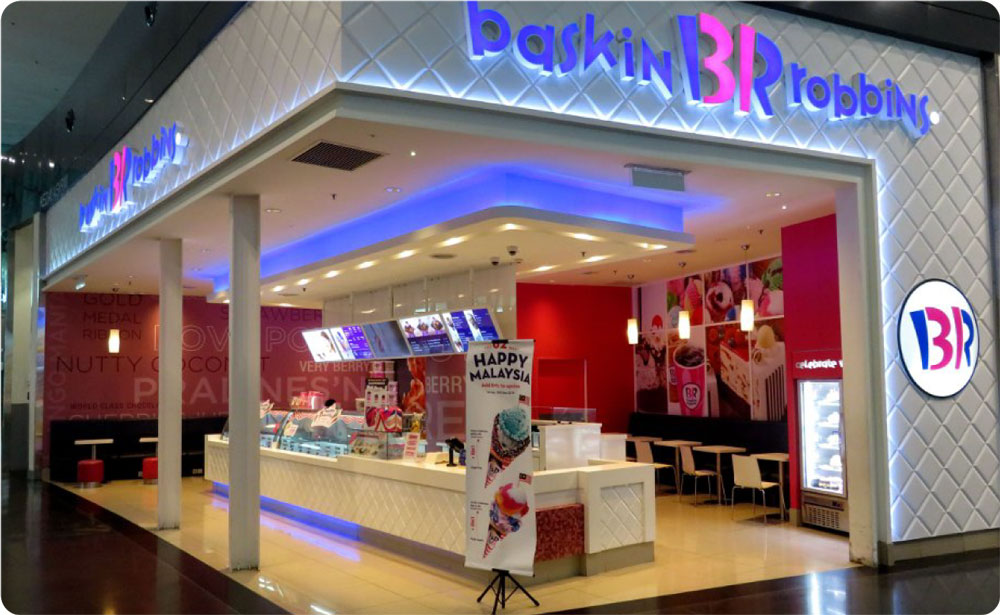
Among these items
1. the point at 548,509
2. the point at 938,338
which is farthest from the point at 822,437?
the point at 548,509

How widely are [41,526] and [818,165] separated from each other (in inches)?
349

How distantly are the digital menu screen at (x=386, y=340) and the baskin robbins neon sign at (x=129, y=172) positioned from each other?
3396 millimetres

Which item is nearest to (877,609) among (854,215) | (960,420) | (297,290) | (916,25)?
(960,420)

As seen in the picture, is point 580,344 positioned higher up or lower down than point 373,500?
higher up

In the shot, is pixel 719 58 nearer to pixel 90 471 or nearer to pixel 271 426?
pixel 271 426

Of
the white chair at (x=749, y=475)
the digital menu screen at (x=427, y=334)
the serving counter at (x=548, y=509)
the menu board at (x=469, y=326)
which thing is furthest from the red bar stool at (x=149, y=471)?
the white chair at (x=749, y=475)

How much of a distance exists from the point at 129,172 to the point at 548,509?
605cm

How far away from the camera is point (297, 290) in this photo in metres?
11.4

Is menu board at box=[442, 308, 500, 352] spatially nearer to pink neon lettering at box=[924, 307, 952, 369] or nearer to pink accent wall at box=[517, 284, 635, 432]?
pink accent wall at box=[517, 284, 635, 432]

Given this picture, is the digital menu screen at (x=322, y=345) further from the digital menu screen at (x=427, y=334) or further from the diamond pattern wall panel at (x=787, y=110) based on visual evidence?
the diamond pattern wall panel at (x=787, y=110)

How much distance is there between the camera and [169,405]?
29.9 feet

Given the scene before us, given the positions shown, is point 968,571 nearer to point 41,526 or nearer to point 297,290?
point 297,290

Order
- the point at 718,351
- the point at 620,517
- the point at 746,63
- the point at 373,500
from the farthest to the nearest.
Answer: the point at 718,351, the point at 373,500, the point at 620,517, the point at 746,63

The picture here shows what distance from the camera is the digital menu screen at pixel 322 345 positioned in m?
12.7
